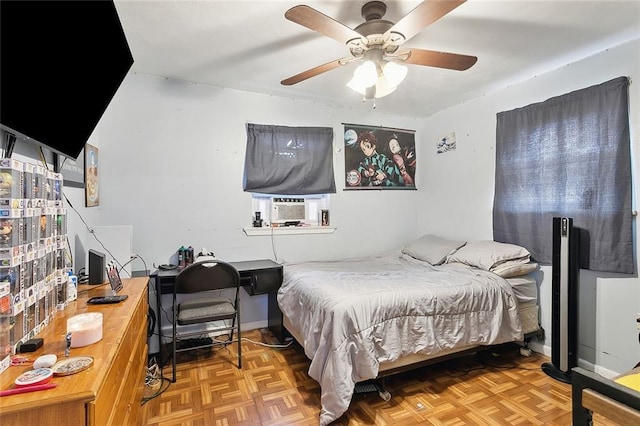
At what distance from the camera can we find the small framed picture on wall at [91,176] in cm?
228

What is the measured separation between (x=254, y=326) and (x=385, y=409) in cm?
166

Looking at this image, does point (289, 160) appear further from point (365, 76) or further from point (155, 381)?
point (155, 381)

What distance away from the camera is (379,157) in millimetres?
3928

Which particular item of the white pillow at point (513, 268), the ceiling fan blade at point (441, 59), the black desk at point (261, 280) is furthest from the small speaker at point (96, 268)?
the white pillow at point (513, 268)

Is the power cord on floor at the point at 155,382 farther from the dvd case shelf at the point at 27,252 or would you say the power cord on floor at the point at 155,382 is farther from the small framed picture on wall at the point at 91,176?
the small framed picture on wall at the point at 91,176

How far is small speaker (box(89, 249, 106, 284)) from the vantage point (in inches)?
75.0

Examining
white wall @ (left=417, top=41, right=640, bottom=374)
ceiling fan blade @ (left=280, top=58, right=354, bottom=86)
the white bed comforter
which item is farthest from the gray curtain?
ceiling fan blade @ (left=280, top=58, right=354, bottom=86)

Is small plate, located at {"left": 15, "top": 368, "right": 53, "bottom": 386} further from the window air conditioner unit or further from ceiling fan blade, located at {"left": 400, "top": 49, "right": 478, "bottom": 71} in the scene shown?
the window air conditioner unit

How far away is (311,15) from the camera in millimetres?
1487

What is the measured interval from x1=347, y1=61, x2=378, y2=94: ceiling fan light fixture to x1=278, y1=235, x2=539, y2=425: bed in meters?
1.33

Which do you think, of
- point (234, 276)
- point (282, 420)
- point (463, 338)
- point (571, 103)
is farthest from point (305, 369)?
point (571, 103)

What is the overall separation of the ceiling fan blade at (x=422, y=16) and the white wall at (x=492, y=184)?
5.95ft

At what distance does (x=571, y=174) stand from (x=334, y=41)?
Answer: 2131 millimetres

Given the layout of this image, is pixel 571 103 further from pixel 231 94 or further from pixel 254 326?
pixel 254 326
